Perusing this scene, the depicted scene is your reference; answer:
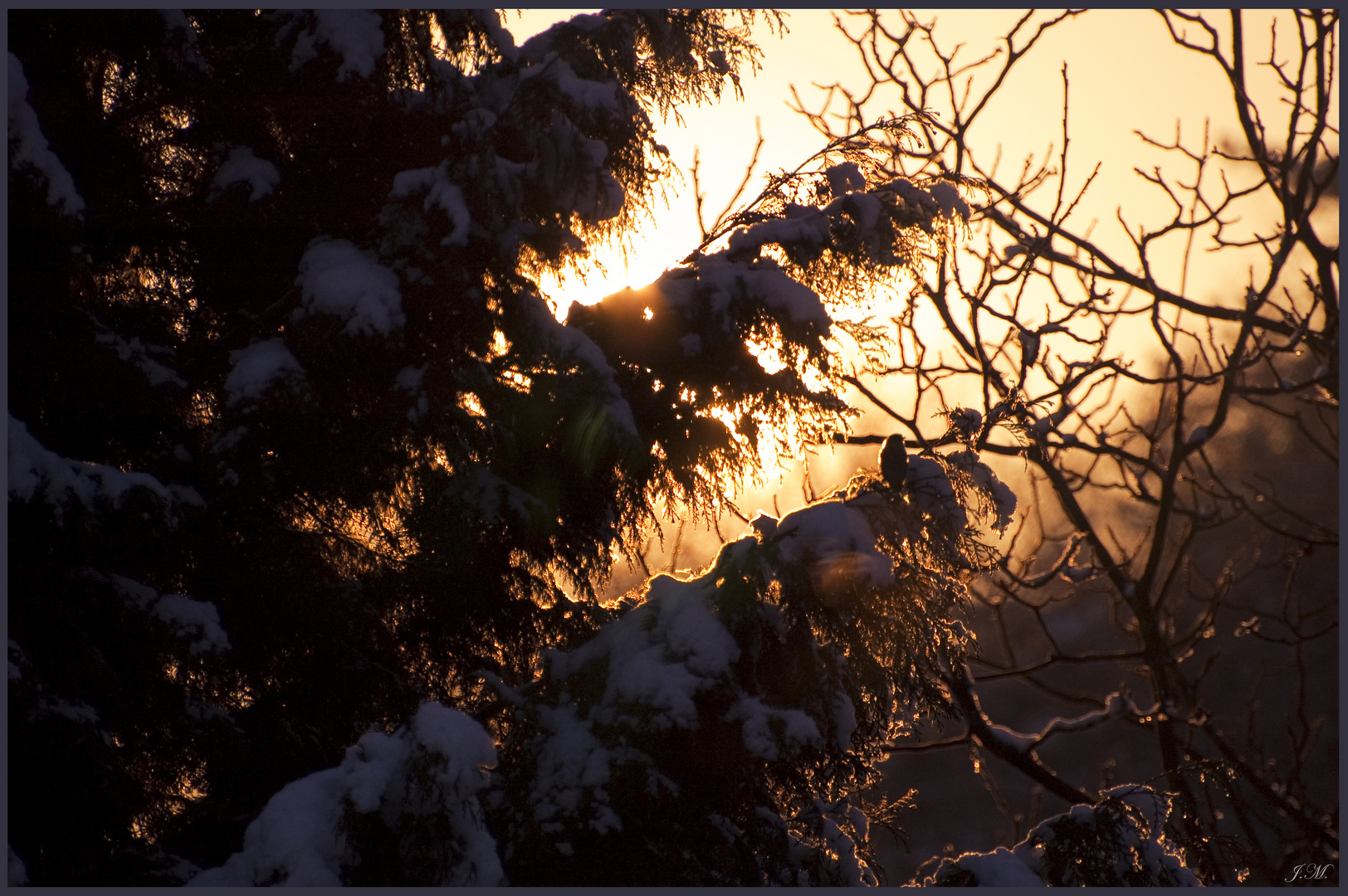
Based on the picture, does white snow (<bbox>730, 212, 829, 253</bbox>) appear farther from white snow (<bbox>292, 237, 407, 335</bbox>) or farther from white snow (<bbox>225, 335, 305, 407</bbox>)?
white snow (<bbox>225, 335, 305, 407</bbox>)

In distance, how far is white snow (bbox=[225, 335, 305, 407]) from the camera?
2844 millimetres

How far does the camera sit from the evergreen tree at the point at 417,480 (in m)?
2.62

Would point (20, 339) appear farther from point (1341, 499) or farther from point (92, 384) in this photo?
point (1341, 499)

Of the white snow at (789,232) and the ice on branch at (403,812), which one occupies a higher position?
the white snow at (789,232)

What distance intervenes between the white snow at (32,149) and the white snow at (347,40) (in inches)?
40.3

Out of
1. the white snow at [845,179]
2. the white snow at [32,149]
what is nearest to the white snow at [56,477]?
the white snow at [32,149]

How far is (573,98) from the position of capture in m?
3.13

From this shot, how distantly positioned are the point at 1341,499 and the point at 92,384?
6.11 metres

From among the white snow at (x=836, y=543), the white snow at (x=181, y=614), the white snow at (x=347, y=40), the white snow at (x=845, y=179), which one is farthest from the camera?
the white snow at (x=845, y=179)

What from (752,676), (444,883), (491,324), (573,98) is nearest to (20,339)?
(491,324)

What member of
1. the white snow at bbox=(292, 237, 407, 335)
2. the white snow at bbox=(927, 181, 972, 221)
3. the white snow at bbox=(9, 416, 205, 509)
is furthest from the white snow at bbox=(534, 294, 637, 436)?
the white snow at bbox=(927, 181, 972, 221)

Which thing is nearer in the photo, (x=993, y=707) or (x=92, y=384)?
(x=92, y=384)

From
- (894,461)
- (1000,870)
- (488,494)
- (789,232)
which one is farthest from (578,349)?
(1000,870)

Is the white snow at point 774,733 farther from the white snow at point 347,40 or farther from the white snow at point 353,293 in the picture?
the white snow at point 347,40
